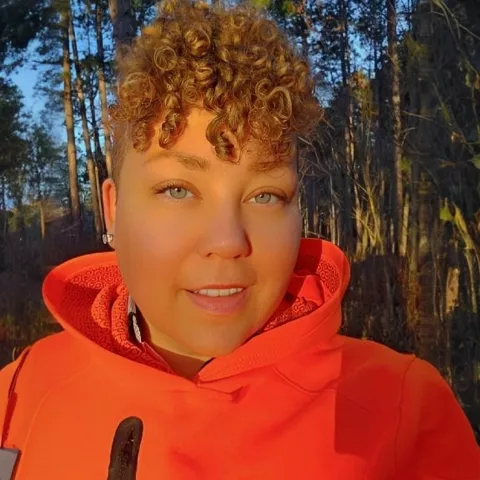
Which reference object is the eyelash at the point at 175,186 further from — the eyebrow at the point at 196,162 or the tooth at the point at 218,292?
the tooth at the point at 218,292

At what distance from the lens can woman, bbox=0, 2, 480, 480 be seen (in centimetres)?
107

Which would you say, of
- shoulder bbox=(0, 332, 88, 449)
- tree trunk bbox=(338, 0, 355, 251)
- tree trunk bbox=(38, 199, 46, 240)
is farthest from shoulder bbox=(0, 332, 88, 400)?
tree trunk bbox=(38, 199, 46, 240)

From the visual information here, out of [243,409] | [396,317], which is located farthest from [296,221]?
[396,317]

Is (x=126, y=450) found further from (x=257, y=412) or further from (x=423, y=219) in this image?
(x=423, y=219)

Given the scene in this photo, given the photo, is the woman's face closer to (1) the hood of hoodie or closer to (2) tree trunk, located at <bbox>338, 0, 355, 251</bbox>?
(1) the hood of hoodie

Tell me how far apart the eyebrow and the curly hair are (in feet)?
0.05

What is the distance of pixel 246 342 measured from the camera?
114cm

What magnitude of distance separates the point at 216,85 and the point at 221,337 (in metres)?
0.40

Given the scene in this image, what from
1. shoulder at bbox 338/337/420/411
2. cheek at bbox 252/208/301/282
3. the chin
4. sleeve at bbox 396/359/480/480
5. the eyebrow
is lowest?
sleeve at bbox 396/359/480/480

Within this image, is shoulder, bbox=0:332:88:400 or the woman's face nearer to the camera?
the woman's face

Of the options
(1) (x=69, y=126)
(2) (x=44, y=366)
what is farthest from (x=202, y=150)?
(1) (x=69, y=126)

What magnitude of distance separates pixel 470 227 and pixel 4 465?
9.66 feet

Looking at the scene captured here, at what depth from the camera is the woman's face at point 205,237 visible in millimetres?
1066

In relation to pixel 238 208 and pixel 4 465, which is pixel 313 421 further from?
pixel 4 465
